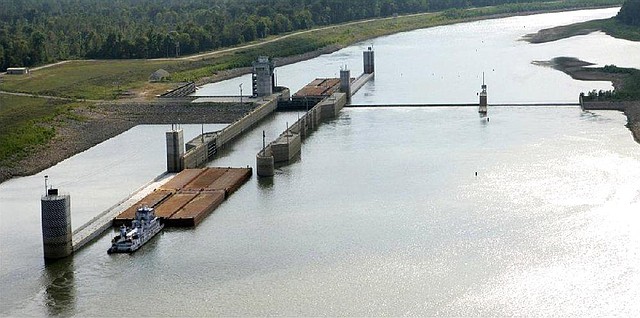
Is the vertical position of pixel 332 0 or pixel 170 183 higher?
pixel 332 0

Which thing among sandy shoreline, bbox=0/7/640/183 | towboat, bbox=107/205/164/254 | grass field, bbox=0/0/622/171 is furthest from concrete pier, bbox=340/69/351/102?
towboat, bbox=107/205/164/254

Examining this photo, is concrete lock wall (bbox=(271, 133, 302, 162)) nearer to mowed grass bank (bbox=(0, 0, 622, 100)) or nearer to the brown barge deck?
the brown barge deck

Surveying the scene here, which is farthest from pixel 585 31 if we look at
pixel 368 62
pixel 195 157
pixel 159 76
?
pixel 195 157

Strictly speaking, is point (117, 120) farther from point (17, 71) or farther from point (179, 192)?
point (179, 192)

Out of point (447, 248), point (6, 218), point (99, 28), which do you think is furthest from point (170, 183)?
point (99, 28)

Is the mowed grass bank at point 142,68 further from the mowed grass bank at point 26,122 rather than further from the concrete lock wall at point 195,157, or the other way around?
the concrete lock wall at point 195,157

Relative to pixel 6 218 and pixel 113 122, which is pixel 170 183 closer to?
pixel 6 218
